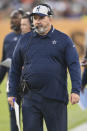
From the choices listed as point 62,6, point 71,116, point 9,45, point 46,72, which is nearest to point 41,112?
point 46,72

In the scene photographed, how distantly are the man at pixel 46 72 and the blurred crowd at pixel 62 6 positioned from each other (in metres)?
16.0

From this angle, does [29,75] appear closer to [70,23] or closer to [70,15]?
[70,23]

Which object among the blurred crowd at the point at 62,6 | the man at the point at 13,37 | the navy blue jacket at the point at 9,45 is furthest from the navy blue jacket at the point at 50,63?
the blurred crowd at the point at 62,6

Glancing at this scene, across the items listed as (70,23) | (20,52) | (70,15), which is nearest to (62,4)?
(70,15)

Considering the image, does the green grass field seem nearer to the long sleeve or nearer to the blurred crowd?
the long sleeve

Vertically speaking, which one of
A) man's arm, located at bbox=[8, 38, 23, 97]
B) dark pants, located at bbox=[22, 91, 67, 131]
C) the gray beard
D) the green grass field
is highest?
the gray beard

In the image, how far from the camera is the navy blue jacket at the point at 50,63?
455 centimetres

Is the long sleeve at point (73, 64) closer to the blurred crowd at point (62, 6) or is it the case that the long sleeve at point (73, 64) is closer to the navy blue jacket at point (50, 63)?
the navy blue jacket at point (50, 63)

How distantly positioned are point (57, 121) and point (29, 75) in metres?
0.59

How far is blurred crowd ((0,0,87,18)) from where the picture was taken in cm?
2109

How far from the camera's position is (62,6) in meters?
22.0

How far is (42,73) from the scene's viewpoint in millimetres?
4555

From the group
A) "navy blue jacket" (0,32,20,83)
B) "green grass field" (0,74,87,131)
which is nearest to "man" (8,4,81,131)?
"navy blue jacket" (0,32,20,83)

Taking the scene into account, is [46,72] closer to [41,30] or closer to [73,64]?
[73,64]
